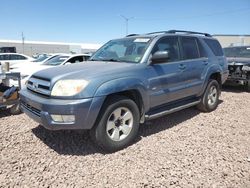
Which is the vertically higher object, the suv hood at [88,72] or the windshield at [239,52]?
the windshield at [239,52]

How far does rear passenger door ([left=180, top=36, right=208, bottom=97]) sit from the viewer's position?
16.2 ft

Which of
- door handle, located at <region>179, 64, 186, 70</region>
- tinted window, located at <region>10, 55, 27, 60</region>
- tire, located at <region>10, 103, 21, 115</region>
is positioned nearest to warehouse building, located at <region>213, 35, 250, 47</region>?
tinted window, located at <region>10, 55, 27, 60</region>

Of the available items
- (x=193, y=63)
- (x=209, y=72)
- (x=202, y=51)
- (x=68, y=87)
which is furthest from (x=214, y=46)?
(x=68, y=87)

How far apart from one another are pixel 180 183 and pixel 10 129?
3344mm

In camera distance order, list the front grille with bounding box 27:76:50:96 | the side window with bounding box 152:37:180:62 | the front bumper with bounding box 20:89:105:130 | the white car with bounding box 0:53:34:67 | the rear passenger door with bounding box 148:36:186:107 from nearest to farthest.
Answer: the front bumper with bounding box 20:89:105:130
the front grille with bounding box 27:76:50:96
the rear passenger door with bounding box 148:36:186:107
the side window with bounding box 152:37:180:62
the white car with bounding box 0:53:34:67

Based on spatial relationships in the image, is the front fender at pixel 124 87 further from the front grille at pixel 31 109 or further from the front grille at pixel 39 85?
the front grille at pixel 31 109

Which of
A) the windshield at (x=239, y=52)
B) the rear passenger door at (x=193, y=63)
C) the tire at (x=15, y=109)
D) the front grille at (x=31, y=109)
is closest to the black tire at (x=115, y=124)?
the front grille at (x=31, y=109)

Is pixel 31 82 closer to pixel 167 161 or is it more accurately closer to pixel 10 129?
pixel 10 129

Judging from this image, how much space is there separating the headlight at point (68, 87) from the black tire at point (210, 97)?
348 cm

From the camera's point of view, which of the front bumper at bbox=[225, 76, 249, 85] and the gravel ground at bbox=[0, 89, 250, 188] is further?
the front bumper at bbox=[225, 76, 249, 85]

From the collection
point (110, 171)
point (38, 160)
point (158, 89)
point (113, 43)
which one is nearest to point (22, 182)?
point (38, 160)

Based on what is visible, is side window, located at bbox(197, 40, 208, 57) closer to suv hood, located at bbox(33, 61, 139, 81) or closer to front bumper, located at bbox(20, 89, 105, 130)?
suv hood, located at bbox(33, 61, 139, 81)

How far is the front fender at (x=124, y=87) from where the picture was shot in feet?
11.1

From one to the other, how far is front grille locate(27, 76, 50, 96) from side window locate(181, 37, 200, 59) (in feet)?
9.50
